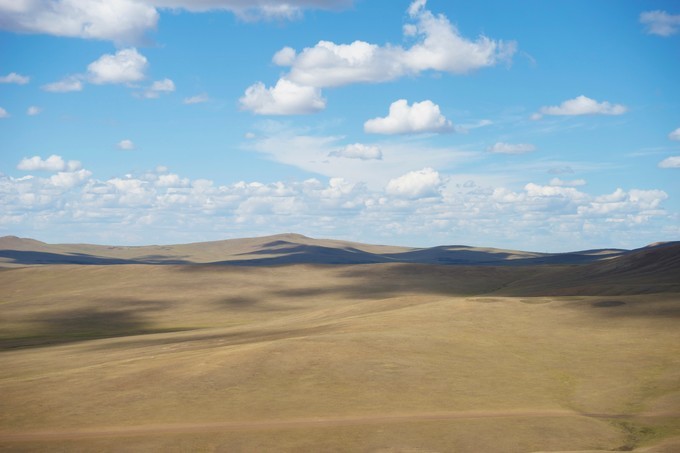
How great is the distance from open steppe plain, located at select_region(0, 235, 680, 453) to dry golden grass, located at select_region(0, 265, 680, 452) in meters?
0.16

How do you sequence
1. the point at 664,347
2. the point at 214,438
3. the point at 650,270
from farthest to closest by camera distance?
the point at 650,270, the point at 664,347, the point at 214,438

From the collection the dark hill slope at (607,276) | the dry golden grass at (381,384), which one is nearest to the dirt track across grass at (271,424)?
the dry golden grass at (381,384)

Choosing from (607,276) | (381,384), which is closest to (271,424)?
(381,384)

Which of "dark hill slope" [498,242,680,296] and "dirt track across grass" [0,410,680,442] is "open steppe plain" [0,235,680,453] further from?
"dark hill slope" [498,242,680,296]

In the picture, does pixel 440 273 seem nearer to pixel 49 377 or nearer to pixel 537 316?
pixel 537 316

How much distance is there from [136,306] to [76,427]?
98869 mm

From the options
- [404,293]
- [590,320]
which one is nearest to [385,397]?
[590,320]

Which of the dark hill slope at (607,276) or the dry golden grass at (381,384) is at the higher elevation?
the dark hill slope at (607,276)

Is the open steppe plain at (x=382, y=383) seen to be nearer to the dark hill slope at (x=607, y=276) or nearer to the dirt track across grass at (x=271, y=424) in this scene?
the dirt track across grass at (x=271, y=424)

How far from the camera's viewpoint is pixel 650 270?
13825cm

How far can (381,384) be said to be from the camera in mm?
51344

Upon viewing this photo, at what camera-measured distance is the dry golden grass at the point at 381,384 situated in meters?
40.6

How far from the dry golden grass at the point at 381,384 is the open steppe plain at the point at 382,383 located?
157 millimetres

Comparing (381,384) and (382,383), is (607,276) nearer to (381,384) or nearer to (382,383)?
(382,383)
